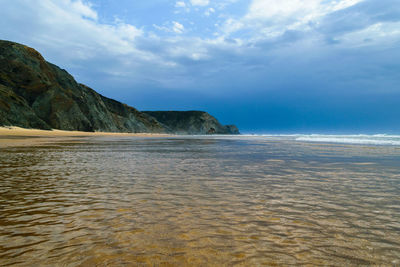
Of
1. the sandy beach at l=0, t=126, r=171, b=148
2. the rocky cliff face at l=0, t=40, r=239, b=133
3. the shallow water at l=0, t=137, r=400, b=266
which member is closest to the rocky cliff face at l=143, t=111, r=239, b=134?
the rocky cliff face at l=0, t=40, r=239, b=133

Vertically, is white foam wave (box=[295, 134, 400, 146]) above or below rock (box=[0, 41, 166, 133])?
below

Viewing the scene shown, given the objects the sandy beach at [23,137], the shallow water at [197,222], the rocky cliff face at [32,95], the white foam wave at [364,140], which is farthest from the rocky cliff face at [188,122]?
the shallow water at [197,222]

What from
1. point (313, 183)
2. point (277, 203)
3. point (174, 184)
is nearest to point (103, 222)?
point (174, 184)

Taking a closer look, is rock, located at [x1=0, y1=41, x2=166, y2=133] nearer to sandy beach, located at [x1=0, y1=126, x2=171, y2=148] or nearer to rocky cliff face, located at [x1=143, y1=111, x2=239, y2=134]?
sandy beach, located at [x1=0, y1=126, x2=171, y2=148]

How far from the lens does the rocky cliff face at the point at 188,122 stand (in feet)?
541

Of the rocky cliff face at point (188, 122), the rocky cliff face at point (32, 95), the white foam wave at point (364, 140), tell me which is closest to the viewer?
the white foam wave at point (364, 140)

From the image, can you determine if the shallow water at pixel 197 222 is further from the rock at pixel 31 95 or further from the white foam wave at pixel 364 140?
the rock at pixel 31 95

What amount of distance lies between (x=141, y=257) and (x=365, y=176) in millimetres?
7834

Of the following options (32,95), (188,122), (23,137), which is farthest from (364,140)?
(188,122)

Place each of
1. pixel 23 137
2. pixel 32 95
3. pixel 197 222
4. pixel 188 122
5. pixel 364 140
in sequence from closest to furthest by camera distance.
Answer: pixel 197 222 < pixel 23 137 < pixel 364 140 < pixel 32 95 < pixel 188 122

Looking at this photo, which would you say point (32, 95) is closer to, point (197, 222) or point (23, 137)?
point (23, 137)

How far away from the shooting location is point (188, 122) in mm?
167500

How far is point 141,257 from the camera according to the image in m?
2.62

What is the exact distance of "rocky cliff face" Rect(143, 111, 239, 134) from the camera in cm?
16501
